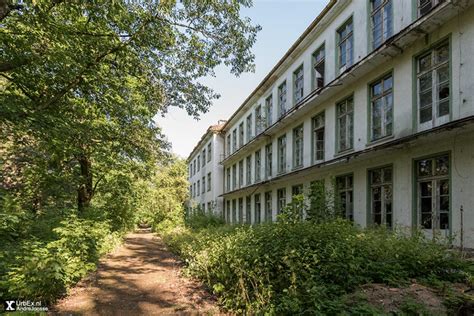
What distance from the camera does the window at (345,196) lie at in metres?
12.6

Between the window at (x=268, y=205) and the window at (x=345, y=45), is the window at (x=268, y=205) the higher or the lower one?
the lower one

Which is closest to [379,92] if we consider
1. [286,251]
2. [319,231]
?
[319,231]

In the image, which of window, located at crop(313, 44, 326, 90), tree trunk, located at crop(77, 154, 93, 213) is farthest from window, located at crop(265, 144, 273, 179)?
tree trunk, located at crop(77, 154, 93, 213)

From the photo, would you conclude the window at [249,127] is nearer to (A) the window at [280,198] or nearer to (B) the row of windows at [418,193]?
(A) the window at [280,198]

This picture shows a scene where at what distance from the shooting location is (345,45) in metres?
13.5

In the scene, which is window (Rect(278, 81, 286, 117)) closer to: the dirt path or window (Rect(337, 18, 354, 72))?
window (Rect(337, 18, 354, 72))

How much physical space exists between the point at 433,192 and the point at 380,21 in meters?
5.86

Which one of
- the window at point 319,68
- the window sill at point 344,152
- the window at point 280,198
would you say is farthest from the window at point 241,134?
the window sill at point 344,152

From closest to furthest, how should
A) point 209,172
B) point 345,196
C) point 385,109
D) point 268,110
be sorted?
point 385,109 → point 345,196 → point 268,110 → point 209,172

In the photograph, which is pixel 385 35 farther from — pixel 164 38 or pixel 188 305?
pixel 188 305

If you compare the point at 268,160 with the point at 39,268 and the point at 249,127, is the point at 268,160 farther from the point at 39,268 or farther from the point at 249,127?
the point at 39,268

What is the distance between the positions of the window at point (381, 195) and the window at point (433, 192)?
113 cm

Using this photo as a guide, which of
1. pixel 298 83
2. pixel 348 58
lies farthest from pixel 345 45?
pixel 298 83

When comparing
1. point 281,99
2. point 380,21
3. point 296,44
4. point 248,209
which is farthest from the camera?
point 248,209
